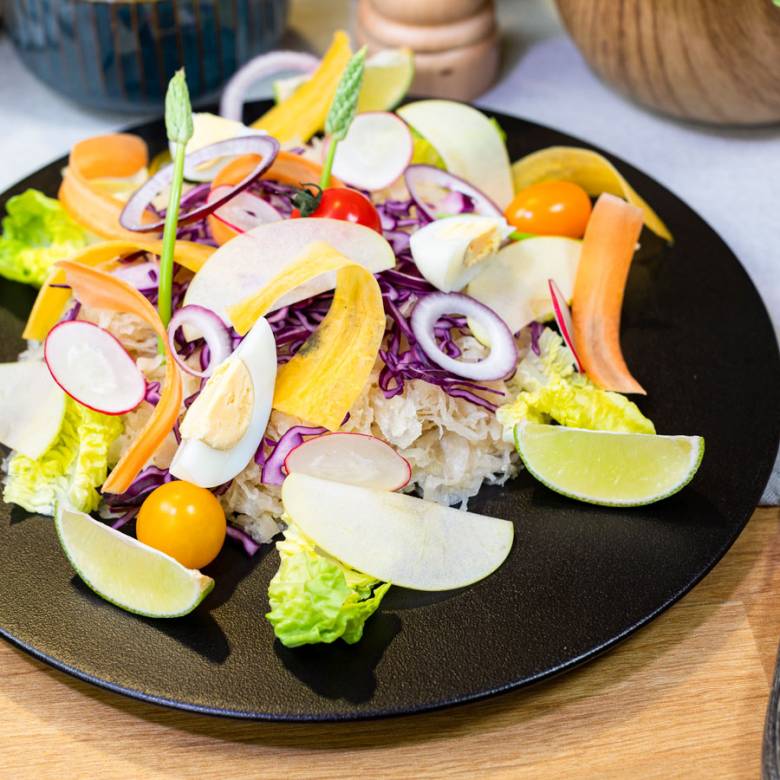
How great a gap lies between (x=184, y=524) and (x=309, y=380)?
360 mm

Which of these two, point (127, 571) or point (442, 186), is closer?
point (127, 571)

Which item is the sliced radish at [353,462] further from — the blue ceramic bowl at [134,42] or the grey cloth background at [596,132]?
the blue ceramic bowl at [134,42]

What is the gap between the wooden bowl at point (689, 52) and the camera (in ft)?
8.71

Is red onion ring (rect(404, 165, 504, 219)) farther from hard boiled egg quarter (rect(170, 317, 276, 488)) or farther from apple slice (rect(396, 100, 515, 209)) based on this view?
hard boiled egg quarter (rect(170, 317, 276, 488))

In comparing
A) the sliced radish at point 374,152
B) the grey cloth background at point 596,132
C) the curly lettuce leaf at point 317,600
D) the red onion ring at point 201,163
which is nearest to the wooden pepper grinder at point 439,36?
the grey cloth background at point 596,132

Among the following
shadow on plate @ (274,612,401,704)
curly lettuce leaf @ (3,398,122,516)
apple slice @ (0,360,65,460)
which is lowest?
shadow on plate @ (274,612,401,704)

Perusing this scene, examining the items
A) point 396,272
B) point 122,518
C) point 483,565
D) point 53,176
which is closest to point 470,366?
point 396,272

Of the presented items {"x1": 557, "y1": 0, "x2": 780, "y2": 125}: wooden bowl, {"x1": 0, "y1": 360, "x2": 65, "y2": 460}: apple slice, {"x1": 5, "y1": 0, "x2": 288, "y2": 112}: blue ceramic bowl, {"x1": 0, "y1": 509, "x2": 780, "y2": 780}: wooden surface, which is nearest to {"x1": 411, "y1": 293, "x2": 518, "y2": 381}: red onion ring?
{"x1": 0, "y1": 509, "x2": 780, "y2": 780}: wooden surface

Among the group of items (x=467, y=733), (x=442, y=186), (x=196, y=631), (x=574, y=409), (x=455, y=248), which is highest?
(x=455, y=248)

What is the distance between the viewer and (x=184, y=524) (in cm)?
177

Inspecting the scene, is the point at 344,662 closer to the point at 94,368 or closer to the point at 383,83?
the point at 94,368

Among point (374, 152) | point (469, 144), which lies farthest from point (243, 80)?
point (469, 144)

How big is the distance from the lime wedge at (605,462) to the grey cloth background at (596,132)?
0.77 m

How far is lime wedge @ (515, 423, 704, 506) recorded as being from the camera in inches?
73.2
